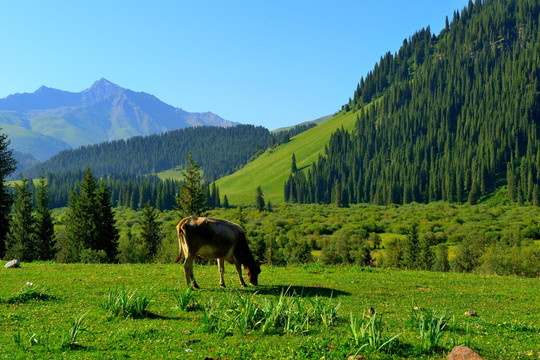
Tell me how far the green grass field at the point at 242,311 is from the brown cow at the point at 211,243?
1355 mm

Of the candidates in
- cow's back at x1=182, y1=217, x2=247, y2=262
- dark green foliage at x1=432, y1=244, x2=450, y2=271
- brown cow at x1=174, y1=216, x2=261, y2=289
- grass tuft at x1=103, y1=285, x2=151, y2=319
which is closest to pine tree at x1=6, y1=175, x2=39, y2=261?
brown cow at x1=174, y1=216, x2=261, y2=289

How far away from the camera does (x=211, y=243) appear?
19.9 meters

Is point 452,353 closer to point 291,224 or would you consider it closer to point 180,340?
point 180,340

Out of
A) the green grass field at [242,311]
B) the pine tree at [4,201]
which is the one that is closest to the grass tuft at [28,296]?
the green grass field at [242,311]

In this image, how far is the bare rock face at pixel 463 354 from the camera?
31.7ft

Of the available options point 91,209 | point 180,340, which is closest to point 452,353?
point 180,340

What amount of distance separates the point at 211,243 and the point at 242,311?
→ 265 inches

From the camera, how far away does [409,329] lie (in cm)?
1296

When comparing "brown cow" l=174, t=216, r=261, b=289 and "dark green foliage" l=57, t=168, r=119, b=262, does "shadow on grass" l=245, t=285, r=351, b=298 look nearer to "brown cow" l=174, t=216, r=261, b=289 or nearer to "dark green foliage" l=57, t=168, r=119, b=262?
"brown cow" l=174, t=216, r=261, b=289

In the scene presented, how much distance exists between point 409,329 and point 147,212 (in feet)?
263

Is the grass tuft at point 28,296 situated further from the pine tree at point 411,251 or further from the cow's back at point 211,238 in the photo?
Result: the pine tree at point 411,251

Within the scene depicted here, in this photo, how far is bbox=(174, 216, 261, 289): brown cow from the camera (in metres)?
19.5

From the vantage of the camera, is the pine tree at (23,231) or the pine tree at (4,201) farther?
the pine tree at (23,231)

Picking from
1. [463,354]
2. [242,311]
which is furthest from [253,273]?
[463,354]
